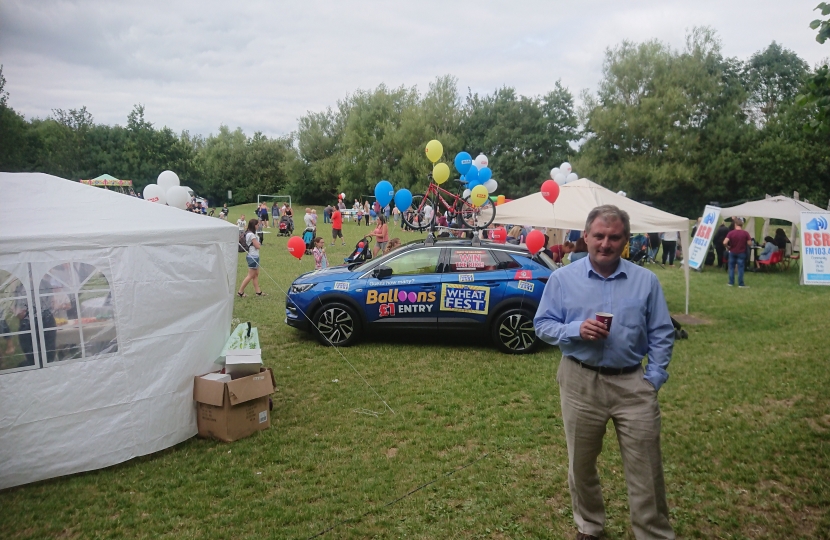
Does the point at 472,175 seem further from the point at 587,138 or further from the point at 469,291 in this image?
the point at 587,138

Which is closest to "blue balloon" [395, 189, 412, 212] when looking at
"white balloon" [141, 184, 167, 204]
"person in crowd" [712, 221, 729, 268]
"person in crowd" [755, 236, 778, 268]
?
"white balloon" [141, 184, 167, 204]

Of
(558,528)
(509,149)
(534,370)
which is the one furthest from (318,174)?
(558,528)

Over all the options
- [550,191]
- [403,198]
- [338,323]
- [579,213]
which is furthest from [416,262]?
[579,213]

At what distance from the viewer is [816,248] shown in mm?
14047

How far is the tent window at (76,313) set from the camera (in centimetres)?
439

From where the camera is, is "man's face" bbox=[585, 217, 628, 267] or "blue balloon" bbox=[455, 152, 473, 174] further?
"blue balloon" bbox=[455, 152, 473, 174]

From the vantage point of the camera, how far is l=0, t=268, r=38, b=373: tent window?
13.7 feet

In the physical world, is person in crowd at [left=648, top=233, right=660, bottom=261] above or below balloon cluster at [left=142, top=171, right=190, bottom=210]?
below

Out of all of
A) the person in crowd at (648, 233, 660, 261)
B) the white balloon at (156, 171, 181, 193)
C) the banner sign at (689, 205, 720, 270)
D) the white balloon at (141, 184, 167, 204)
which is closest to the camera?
the white balloon at (141, 184, 167, 204)

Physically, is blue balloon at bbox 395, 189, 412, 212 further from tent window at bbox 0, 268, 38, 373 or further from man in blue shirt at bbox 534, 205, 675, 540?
man in blue shirt at bbox 534, 205, 675, 540

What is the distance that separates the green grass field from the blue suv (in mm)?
511

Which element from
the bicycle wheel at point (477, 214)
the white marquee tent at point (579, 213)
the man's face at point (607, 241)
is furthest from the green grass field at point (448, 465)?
the bicycle wheel at point (477, 214)

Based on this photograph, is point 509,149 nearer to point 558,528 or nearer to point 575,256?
point 575,256

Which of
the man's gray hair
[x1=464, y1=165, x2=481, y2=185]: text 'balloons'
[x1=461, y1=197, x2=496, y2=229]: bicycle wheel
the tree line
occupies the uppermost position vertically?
the tree line
